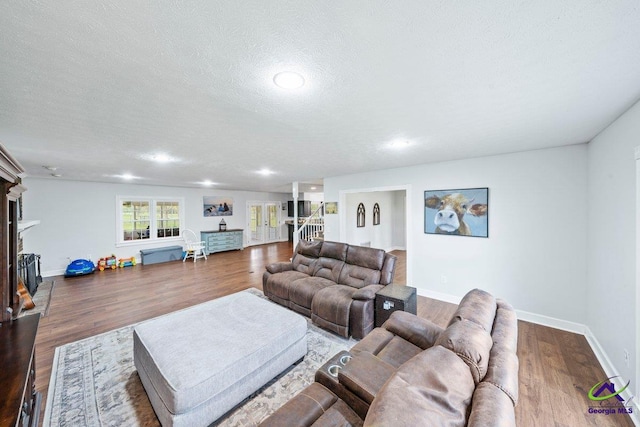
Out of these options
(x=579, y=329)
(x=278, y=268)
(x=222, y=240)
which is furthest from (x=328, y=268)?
(x=222, y=240)

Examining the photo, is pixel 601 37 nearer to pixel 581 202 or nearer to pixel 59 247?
pixel 581 202

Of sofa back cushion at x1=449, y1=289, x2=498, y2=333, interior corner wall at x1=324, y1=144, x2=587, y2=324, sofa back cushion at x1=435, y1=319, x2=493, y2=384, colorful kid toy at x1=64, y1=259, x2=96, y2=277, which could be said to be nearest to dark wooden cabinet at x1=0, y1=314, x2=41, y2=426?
sofa back cushion at x1=435, y1=319, x2=493, y2=384

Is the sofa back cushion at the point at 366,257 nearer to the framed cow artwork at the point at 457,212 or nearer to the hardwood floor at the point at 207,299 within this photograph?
the hardwood floor at the point at 207,299

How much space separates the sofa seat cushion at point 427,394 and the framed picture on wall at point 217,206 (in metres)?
8.70

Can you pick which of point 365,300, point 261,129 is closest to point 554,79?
point 261,129

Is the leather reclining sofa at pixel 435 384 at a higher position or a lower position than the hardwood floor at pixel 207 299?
higher

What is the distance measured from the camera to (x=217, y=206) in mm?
8750

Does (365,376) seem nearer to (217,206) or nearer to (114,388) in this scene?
(114,388)

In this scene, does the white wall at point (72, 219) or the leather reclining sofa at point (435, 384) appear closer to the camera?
the leather reclining sofa at point (435, 384)

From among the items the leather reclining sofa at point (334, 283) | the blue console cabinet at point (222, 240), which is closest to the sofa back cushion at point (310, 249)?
the leather reclining sofa at point (334, 283)

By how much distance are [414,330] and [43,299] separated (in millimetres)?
6052

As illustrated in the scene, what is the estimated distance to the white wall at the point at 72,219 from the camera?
5.54 meters

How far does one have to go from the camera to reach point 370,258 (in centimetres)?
344
